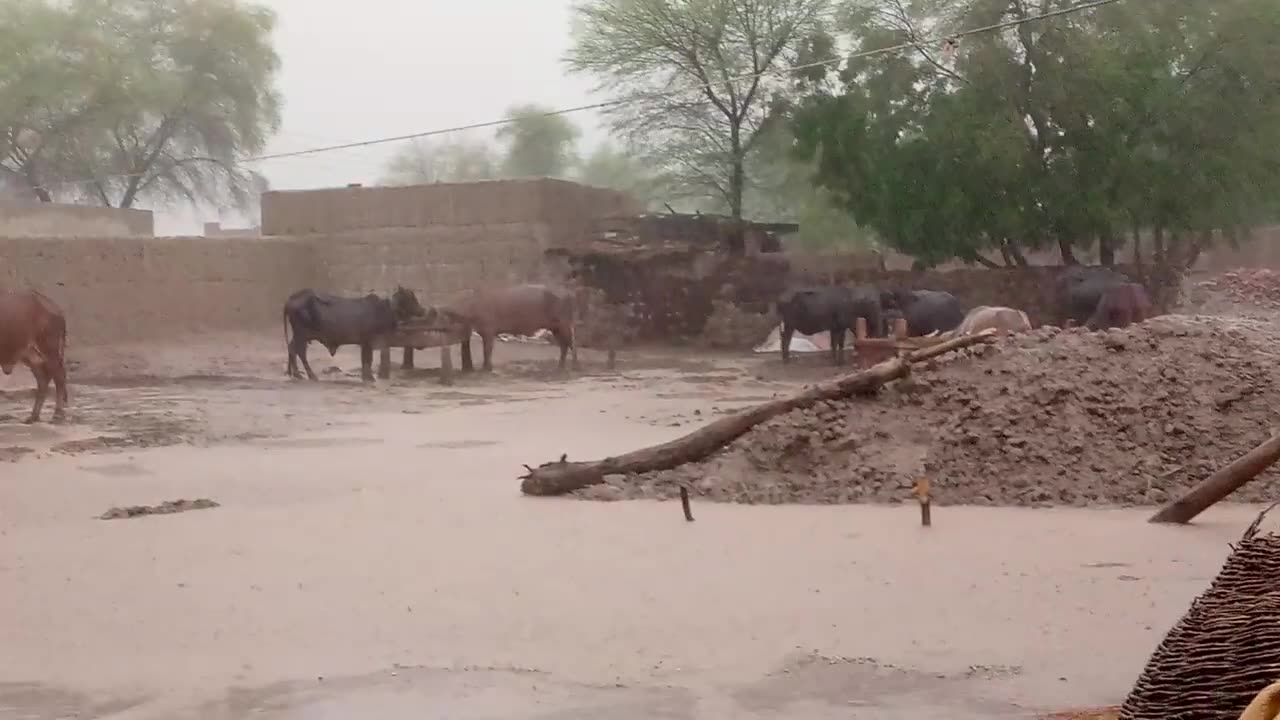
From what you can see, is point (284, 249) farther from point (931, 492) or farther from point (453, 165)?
point (453, 165)

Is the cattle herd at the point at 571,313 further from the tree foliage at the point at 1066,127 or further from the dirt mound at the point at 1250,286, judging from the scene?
the dirt mound at the point at 1250,286

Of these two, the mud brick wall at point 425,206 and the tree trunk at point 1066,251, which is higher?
the mud brick wall at point 425,206

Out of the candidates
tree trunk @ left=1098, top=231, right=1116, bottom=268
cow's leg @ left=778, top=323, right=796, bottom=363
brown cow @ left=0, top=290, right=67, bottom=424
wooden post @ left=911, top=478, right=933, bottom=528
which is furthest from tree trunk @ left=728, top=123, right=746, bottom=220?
wooden post @ left=911, top=478, right=933, bottom=528

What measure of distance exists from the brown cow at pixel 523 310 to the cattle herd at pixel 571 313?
0.06 ft

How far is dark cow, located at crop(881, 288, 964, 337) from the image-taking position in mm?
22438

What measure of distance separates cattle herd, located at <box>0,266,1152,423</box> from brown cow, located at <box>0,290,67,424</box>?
380cm

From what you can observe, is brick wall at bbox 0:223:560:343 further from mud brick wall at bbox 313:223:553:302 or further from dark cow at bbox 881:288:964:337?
dark cow at bbox 881:288:964:337

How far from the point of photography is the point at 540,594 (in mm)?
6688

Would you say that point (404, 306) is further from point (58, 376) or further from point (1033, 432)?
point (1033, 432)

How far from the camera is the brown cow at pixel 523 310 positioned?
22.8 metres

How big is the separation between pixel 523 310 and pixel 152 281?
20.3 feet

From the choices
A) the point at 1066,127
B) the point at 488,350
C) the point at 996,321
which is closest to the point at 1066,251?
the point at 1066,127

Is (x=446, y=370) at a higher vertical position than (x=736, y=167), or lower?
lower

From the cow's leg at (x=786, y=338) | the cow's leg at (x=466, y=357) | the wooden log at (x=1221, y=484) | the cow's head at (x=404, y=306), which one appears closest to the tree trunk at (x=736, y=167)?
the cow's leg at (x=786, y=338)
